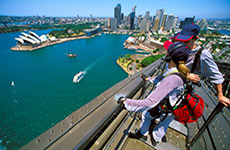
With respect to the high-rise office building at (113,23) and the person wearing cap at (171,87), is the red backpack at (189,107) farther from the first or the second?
the high-rise office building at (113,23)

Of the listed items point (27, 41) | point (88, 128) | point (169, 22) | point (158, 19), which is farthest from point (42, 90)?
point (169, 22)

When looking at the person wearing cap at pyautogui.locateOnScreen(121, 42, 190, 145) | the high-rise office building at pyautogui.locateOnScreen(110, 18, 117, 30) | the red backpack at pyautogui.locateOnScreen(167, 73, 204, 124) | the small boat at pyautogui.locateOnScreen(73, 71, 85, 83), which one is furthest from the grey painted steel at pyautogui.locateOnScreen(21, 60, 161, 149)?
the high-rise office building at pyautogui.locateOnScreen(110, 18, 117, 30)

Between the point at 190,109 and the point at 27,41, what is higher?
the point at 190,109

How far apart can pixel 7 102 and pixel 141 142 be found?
45.7 feet

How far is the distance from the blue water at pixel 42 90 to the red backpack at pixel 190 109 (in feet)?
30.7

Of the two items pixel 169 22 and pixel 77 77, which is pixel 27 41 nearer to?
pixel 77 77

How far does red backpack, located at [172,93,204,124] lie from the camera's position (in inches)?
27.1

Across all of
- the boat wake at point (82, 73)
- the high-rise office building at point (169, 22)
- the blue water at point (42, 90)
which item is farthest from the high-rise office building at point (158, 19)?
the boat wake at point (82, 73)

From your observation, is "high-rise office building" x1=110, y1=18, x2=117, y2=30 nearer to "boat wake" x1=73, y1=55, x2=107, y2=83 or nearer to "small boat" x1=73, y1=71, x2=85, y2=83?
"boat wake" x1=73, y1=55, x2=107, y2=83

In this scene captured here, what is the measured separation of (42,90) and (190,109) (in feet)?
44.6

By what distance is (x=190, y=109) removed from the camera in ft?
2.34

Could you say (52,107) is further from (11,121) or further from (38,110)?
(11,121)

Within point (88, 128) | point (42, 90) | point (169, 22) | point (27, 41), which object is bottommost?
point (42, 90)

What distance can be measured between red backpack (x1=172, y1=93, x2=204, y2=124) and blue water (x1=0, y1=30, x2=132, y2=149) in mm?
9353
